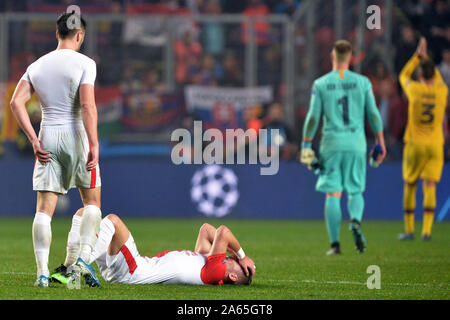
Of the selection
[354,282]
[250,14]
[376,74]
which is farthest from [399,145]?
[354,282]

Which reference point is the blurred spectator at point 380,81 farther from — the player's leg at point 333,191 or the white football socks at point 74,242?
→ the white football socks at point 74,242

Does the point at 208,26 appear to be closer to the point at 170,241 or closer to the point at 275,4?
the point at 275,4

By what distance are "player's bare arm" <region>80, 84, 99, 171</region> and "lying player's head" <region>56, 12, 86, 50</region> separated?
41 centimetres

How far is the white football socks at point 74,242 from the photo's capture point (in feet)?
23.5

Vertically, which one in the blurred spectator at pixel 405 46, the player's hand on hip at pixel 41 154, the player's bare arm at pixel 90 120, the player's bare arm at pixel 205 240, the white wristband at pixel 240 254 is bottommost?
the white wristband at pixel 240 254

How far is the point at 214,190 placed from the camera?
52.1ft

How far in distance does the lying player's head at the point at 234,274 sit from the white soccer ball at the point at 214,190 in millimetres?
8630

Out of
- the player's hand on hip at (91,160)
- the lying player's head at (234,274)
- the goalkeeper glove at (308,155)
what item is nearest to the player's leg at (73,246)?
the player's hand on hip at (91,160)

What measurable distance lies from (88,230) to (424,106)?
6.84m

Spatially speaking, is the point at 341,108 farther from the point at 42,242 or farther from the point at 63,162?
the point at 42,242

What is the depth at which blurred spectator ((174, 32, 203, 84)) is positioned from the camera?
16812mm

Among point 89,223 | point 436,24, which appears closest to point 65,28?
point 89,223

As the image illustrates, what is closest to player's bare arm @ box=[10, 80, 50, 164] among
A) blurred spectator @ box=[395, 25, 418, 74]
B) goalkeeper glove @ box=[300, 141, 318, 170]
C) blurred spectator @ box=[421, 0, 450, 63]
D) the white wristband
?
the white wristband

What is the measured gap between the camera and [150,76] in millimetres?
16750
